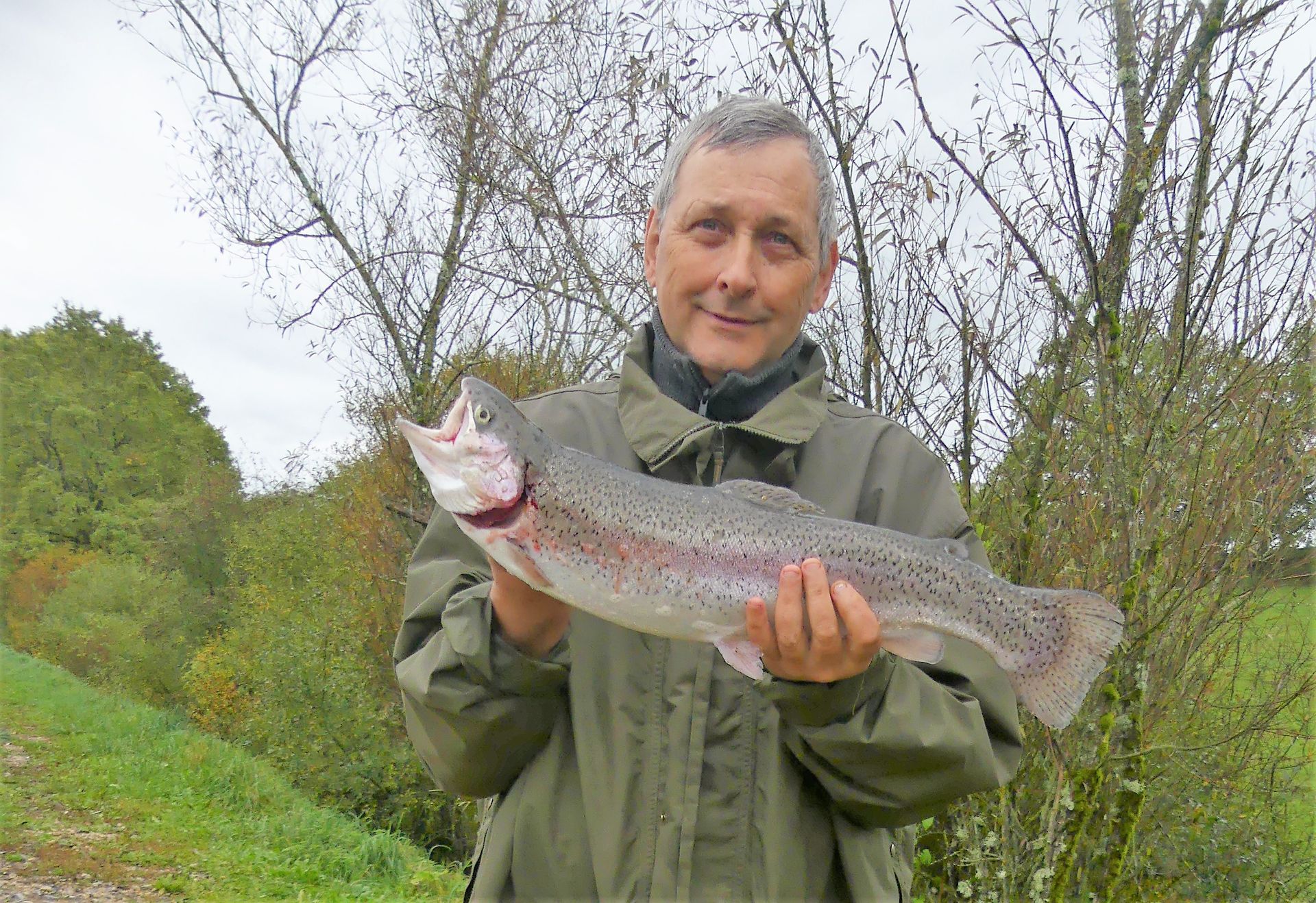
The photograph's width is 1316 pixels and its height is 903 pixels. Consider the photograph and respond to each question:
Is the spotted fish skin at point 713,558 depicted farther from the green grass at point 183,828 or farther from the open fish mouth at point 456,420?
the green grass at point 183,828

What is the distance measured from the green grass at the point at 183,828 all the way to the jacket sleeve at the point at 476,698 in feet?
25.3

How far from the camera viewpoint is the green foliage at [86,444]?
3691cm

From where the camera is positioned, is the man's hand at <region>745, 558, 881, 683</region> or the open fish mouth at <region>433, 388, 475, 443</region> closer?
the man's hand at <region>745, 558, 881, 683</region>

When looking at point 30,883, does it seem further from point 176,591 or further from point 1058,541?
point 176,591

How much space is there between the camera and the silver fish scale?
2.32 m

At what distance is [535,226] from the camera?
913 cm

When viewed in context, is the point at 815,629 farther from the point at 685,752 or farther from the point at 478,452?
the point at 478,452

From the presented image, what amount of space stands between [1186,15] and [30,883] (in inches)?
493

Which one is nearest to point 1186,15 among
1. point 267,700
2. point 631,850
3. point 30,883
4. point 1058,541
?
point 1058,541

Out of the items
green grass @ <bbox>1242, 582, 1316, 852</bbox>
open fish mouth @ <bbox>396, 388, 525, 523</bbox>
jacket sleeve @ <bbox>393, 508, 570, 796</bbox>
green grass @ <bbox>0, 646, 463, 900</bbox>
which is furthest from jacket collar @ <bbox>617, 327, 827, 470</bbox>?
green grass @ <bbox>0, 646, 463, 900</bbox>

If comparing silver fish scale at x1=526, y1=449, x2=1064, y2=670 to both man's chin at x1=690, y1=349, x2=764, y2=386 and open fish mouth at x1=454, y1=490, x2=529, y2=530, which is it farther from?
man's chin at x1=690, y1=349, x2=764, y2=386

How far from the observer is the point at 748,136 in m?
2.57

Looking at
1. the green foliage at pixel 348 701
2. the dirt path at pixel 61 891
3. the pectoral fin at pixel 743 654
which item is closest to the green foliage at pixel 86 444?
the green foliage at pixel 348 701

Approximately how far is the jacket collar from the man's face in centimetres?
16
